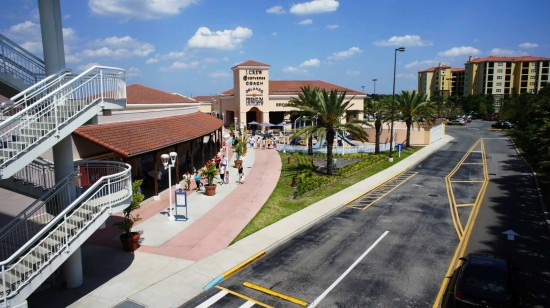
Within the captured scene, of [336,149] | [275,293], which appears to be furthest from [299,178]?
[275,293]

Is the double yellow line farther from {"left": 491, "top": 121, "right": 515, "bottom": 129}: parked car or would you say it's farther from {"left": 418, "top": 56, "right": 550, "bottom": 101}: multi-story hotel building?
{"left": 418, "top": 56, "right": 550, "bottom": 101}: multi-story hotel building

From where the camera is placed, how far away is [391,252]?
14.6 metres

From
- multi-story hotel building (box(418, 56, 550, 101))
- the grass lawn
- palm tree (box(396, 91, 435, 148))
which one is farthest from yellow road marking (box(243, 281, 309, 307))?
multi-story hotel building (box(418, 56, 550, 101))

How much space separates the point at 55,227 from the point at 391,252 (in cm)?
1151

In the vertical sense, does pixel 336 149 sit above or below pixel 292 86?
below

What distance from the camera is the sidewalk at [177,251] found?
11.2 metres

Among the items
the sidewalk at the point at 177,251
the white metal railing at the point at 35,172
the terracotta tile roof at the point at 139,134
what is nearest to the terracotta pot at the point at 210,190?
the sidewalk at the point at 177,251

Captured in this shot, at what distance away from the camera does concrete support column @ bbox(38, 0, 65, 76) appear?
9992 mm

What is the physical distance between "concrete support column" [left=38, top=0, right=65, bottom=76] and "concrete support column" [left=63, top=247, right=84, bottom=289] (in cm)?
546

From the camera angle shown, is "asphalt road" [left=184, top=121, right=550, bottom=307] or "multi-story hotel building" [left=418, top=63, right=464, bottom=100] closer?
"asphalt road" [left=184, top=121, right=550, bottom=307]

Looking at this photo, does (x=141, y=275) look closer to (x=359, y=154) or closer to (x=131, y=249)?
(x=131, y=249)

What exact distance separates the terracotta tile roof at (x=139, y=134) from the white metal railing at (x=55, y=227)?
230 inches

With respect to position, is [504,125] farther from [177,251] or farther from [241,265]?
[177,251]

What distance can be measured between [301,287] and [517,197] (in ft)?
57.8
